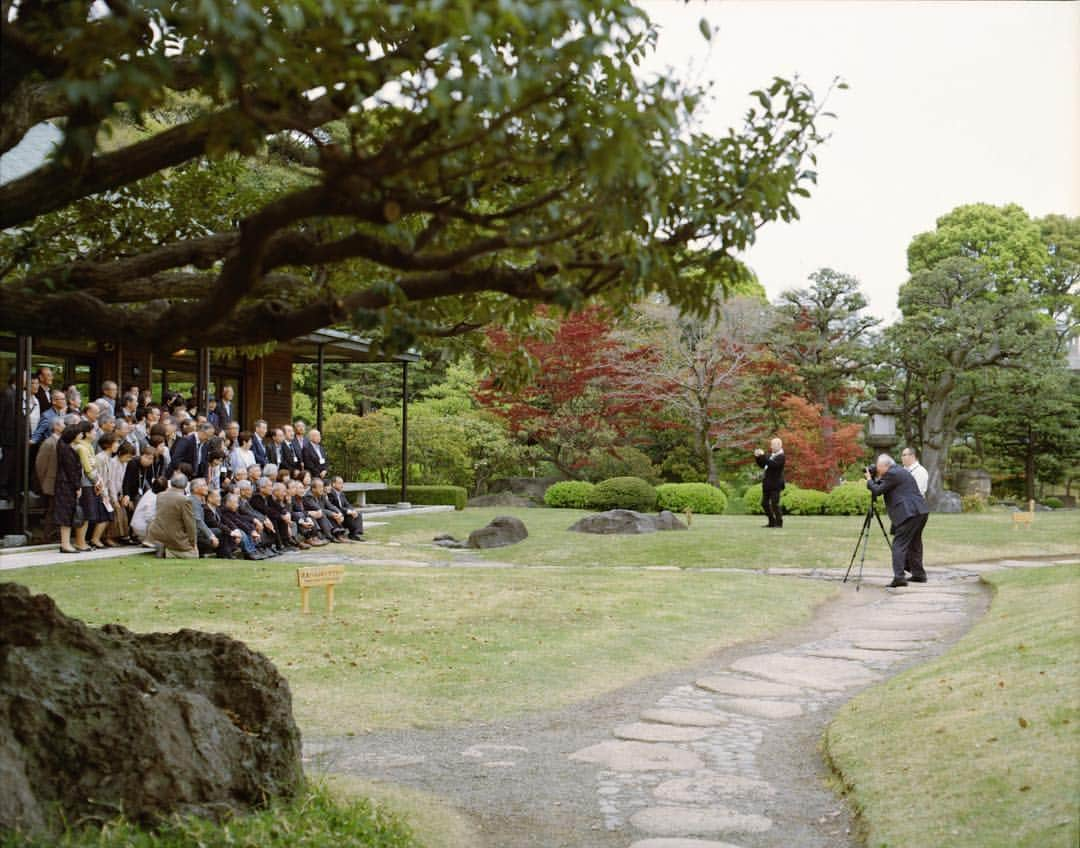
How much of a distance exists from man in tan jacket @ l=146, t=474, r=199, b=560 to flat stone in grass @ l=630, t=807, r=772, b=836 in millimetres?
10454

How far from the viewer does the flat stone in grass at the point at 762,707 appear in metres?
7.32

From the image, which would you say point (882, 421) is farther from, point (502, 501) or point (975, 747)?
point (975, 747)

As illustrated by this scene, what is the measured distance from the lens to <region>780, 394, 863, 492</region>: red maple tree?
93.5 ft

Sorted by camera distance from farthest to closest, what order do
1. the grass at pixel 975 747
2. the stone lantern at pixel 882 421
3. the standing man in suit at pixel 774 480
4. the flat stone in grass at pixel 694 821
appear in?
the stone lantern at pixel 882 421
the standing man in suit at pixel 774 480
the flat stone in grass at pixel 694 821
the grass at pixel 975 747

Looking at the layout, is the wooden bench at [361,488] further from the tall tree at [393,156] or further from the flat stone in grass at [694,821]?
the tall tree at [393,156]

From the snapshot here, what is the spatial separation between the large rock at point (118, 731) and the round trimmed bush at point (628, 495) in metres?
20.4

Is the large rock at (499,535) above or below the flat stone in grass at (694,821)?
above

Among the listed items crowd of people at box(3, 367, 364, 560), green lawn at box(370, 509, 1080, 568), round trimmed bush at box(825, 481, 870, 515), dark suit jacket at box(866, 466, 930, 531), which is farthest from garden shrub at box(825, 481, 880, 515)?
crowd of people at box(3, 367, 364, 560)

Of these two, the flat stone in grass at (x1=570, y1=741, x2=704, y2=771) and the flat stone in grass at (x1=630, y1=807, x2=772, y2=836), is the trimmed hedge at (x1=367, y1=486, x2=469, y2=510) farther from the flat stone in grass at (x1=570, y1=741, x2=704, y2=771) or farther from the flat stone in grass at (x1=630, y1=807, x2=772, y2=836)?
the flat stone in grass at (x1=630, y1=807, x2=772, y2=836)

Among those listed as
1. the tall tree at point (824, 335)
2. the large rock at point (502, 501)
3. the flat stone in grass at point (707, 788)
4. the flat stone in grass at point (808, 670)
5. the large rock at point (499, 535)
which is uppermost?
the tall tree at point (824, 335)

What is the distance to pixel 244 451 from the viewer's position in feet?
58.2

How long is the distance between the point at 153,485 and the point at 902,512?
35.8 feet

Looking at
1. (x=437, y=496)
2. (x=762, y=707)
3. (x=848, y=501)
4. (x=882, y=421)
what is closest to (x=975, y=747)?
(x=762, y=707)

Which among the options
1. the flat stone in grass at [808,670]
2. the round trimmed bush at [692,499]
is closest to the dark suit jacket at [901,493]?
the flat stone in grass at [808,670]
